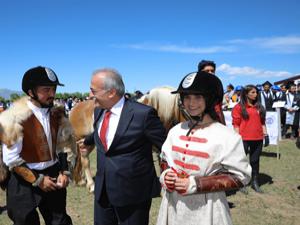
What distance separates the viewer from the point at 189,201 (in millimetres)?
2037

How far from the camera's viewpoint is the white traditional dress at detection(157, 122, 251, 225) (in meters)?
1.90

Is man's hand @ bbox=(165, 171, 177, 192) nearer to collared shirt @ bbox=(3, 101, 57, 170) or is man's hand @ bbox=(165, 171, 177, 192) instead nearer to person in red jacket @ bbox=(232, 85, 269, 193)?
collared shirt @ bbox=(3, 101, 57, 170)

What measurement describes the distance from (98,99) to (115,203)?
0.88 m

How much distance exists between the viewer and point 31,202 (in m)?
2.74

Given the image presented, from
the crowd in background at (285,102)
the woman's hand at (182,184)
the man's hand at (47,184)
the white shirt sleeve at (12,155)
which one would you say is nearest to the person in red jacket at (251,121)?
the man's hand at (47,184)

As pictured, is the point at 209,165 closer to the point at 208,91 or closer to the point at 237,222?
the point at 208,91

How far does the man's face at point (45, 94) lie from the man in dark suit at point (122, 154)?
461 millimetres

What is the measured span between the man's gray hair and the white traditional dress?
756mm

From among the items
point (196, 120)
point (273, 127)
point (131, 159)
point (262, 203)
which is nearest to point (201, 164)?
point (196, 120)

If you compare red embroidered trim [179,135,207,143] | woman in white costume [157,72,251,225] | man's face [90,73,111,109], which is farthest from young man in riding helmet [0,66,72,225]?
red embroidered trim [179,135,207,143]

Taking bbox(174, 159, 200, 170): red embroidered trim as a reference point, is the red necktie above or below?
above

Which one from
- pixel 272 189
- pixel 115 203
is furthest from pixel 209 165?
pixel 272 189

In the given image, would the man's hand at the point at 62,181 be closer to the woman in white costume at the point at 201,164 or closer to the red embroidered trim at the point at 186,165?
the woman in white costume at the point at 201,164

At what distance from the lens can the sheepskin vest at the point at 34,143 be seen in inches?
107
